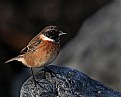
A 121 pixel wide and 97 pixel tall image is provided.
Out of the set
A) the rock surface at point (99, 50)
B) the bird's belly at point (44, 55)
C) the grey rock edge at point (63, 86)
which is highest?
the rock surface at point (99, 50)

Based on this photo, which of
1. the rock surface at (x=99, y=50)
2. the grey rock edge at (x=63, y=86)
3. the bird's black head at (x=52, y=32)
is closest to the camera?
the grey rock edge at (x=63, y=86)

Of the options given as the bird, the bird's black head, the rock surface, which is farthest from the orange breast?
the rock surface

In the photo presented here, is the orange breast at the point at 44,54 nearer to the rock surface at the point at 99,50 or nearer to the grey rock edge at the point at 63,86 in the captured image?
the grey rock edge at the point at 63,86

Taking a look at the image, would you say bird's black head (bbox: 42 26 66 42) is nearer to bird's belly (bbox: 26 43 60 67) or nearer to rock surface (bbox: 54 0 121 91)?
bird's belly (bbox: 26 43 60 67)

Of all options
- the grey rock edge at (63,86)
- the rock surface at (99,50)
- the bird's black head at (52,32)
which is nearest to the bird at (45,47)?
the bird's black head at (52,32)

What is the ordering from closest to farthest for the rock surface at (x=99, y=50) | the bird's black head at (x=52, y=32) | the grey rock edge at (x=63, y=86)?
the grey rock edge at (x=63, y=86)
the bird's black head at (x=52, y=32)
the rock surface at (x=99, y=50)

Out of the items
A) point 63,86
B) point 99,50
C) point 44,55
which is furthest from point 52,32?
point 99,50

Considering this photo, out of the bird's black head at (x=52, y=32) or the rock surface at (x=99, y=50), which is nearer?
the bird's black head at (x=52, y=32)

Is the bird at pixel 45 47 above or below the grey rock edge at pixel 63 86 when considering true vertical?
above
